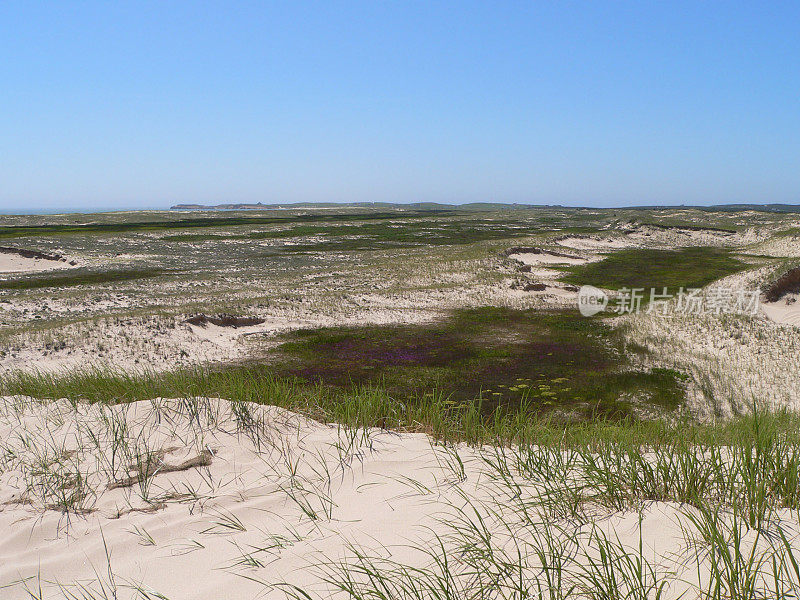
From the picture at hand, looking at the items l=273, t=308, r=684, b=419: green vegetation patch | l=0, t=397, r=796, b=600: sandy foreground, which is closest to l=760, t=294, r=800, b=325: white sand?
l=273, t=308, r=684, b=419: green vegetation patch

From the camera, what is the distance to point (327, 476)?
169 inches

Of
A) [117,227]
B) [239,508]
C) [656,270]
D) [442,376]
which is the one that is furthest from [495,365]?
[117,227]

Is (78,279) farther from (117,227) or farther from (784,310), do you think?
(117,227)

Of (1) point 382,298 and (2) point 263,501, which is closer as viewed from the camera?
(2) point 263,501

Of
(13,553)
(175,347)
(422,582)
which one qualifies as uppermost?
(422,582)

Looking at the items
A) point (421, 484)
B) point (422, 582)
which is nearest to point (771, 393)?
point (421, 484)

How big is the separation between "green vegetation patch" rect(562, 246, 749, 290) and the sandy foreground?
23895mm

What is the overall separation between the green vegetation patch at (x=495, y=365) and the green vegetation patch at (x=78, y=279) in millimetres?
16713

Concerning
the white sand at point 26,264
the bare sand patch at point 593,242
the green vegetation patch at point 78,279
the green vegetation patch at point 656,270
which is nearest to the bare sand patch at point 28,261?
the white sand at point 26,264

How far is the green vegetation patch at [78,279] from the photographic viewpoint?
84.0 ft

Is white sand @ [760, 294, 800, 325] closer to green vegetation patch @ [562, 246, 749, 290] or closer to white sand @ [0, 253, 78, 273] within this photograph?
green vegetation patch @ [562, 246, 749, 290]

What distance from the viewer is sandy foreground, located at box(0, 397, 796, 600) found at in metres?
3.00

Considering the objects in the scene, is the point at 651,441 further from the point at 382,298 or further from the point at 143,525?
the point at 382,298

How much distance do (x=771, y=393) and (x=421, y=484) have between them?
10.5 m
